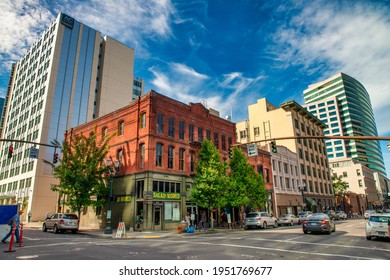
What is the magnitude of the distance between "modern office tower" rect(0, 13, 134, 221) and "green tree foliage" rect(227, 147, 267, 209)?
36840mm

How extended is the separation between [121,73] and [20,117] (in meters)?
27.1

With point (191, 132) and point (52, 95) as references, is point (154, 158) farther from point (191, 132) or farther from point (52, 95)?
point (52, 95)

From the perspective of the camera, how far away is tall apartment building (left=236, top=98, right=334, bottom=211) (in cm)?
5450

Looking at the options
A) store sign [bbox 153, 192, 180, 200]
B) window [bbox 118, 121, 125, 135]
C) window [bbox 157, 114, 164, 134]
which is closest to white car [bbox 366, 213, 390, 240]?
store sign [bbox 153, 192, 180, 200]

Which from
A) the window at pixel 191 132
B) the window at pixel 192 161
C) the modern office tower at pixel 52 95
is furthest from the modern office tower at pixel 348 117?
the window at pixel 192 161

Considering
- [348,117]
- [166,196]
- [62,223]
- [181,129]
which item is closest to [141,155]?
[166,196]

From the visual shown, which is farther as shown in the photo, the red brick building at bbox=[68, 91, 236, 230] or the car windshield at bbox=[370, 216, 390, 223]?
the red brick building at bbox=[68, 91, 236, 230]

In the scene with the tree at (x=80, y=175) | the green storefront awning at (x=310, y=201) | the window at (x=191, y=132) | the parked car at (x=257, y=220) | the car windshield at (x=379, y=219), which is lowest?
the parked car at (x=257, y=220)

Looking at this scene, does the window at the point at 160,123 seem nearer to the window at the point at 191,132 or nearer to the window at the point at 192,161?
the window at the point at 191,132

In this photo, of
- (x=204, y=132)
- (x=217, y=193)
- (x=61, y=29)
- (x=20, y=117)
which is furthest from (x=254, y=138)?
(x=20, y=117)

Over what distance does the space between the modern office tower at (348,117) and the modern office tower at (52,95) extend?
104m

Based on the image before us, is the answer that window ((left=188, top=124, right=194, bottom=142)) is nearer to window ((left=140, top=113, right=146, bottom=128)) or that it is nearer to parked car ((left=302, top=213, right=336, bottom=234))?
window ((left=140, top=113, right=146, bottom=128))

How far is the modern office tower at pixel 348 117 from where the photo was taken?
118m

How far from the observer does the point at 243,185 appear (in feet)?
98.0
